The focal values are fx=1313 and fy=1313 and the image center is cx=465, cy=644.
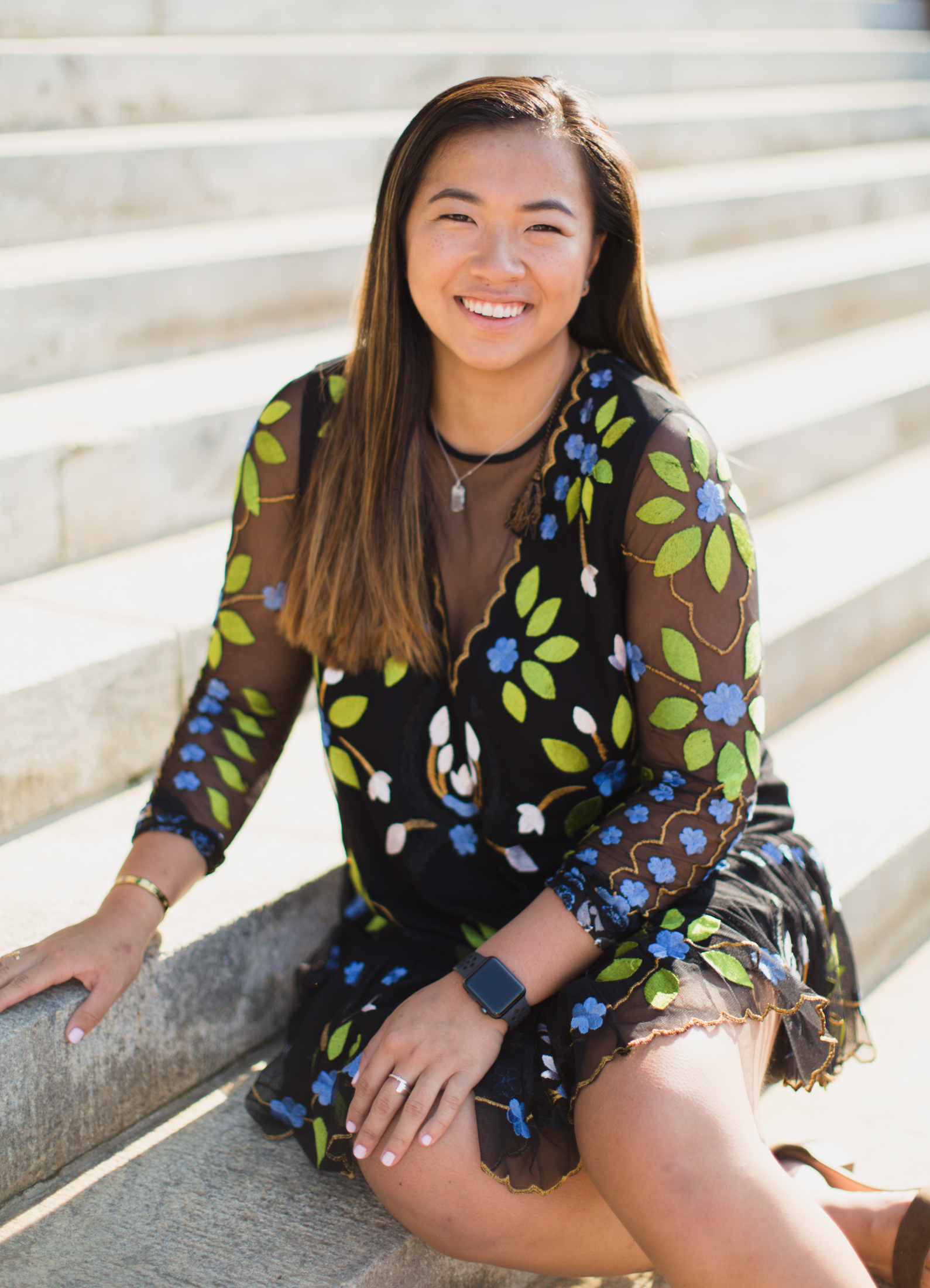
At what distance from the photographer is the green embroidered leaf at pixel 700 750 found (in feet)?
5.42

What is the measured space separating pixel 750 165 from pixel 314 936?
464 cm

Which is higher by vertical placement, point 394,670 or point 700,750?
point 394,670

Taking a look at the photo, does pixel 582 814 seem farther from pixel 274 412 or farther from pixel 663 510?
pixel 274 412

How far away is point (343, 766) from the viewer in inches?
74.8

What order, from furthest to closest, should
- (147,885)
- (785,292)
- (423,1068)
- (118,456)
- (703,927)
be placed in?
(785,292)
(118,456)
(147,885)
(703,927)
(423,1068)

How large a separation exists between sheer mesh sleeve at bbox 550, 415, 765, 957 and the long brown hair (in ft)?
0.99

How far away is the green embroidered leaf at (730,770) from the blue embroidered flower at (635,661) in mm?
141

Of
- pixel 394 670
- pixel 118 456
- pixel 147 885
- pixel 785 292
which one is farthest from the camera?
pixel 785 292

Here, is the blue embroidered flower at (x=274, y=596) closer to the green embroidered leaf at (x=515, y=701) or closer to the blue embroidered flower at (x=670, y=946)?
the green embroidered leaf at (x=515, y=701)

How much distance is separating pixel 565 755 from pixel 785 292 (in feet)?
10.9

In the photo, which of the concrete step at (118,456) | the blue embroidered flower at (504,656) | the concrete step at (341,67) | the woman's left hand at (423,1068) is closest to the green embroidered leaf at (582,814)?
the blue embroidered flower at (504,656)

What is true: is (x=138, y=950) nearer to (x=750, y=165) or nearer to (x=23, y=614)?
(x=23, y=614)

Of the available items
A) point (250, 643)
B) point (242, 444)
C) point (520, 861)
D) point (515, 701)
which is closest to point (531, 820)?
point (520, 861)

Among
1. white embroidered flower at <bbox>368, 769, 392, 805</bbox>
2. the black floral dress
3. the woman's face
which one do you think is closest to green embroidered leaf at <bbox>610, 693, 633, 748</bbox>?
the black floral dress
